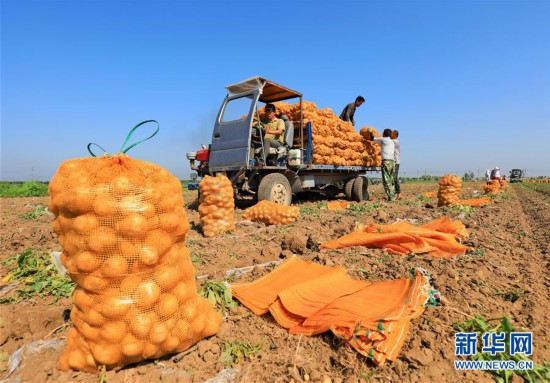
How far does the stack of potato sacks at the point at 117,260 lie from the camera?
1.60 m

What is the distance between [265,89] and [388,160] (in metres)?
4.44

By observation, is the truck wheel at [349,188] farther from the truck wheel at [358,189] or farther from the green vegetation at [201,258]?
the green vegetation at [201,258]

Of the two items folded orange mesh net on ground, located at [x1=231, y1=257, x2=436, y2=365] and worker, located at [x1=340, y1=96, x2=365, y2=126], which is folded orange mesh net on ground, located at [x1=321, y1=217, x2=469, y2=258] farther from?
worker, located at [x1=340, y1=96, x2=365, y2=126]

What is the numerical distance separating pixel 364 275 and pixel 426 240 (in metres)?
1.26

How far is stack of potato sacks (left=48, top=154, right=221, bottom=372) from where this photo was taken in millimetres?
1596

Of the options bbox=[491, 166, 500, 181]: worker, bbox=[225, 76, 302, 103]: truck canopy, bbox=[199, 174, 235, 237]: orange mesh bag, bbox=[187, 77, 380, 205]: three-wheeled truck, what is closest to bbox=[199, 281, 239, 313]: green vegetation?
bbox=[199, 174, 235, 237]: orange mesh bag

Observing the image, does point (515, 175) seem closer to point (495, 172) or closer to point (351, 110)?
point (495, 172)

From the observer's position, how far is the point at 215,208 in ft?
16.1

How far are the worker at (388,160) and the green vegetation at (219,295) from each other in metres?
8.34

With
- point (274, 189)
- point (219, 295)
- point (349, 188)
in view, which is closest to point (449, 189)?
point (349, 188)

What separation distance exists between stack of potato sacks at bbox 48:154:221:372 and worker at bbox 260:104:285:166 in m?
5.69

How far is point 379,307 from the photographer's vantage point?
6.99 ft

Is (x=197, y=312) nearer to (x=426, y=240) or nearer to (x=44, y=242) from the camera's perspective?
(x=426, y=240)

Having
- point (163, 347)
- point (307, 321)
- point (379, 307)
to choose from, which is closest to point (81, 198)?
point (163, 347)
